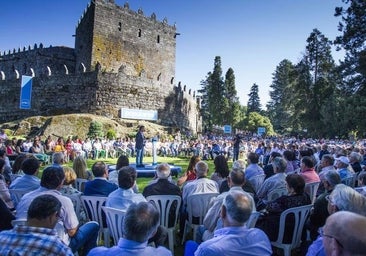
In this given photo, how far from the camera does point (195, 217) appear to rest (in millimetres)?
4676

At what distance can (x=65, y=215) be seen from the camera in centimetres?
332

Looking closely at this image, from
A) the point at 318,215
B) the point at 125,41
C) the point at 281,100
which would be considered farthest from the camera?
the point at 281,100

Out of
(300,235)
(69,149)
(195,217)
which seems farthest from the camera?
(69,149)

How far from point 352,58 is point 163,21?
22660 millimetres

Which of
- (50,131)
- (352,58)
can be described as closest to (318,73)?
(352,58)

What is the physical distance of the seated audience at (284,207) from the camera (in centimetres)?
394

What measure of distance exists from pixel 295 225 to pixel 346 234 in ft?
8.26

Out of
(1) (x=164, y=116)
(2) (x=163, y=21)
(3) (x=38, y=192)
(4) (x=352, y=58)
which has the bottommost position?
(3) (x=38, y=192)

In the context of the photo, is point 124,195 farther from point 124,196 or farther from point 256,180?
point 256,180

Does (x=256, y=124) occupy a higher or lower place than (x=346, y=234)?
higher

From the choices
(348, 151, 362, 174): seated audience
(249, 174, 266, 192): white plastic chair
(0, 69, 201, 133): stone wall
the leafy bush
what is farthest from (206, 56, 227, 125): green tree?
(249, 174, 266, 192): white plastic chair

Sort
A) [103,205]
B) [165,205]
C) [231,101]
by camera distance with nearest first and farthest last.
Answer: [103,205], [165,205], [231,101]

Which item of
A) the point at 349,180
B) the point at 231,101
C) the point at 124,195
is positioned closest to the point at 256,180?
the point at 349,180

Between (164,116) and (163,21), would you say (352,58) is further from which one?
(163,21)
